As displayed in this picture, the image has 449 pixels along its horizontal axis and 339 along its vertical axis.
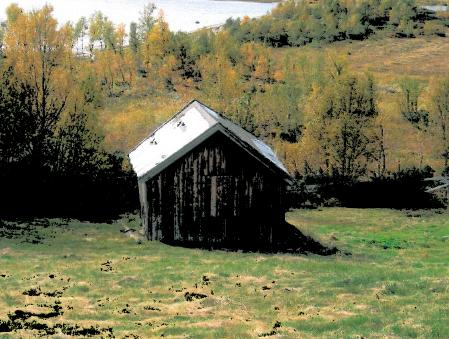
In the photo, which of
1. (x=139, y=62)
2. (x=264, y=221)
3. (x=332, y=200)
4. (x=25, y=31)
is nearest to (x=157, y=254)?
(x=264, y=221)

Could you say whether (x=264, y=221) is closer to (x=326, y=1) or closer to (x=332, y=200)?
(x=332, y=200)

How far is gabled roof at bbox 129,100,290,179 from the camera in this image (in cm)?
2555

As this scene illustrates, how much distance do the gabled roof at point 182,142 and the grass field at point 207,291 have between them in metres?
3.63

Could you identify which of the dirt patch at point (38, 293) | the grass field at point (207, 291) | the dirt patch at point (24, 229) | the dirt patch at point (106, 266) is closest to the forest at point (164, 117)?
the dirt patch at point (24, 229)

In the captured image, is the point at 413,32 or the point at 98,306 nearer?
the point at 98,306

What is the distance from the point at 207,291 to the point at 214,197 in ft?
35.5

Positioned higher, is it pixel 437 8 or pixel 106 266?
pixel 437 8

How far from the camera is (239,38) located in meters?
160

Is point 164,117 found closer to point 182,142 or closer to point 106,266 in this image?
point 182,142

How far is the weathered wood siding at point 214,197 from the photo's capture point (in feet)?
84.9

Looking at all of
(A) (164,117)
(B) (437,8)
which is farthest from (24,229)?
(B) (437,8)

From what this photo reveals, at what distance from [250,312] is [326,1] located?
7524 inches

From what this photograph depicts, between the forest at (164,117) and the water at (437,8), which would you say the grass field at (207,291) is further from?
the water at (437,8)

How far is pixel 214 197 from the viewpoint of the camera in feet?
85.6
